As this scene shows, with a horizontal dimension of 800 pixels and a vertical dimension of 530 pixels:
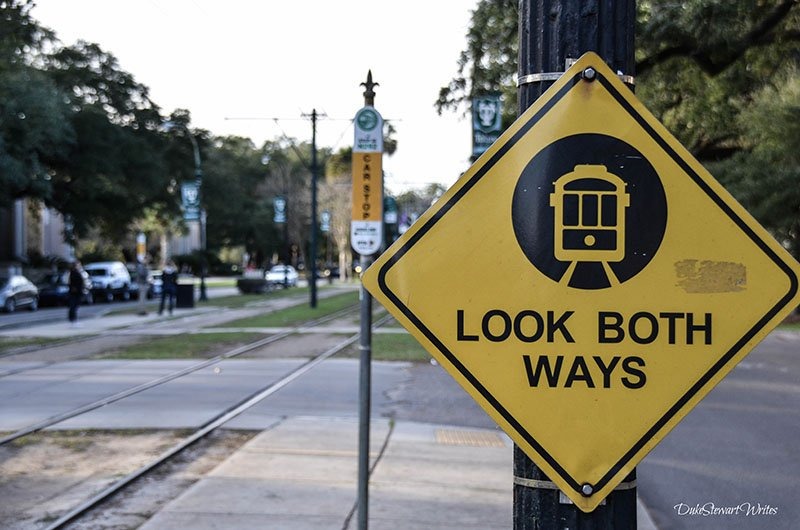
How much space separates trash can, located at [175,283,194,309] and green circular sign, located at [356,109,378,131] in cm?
3275

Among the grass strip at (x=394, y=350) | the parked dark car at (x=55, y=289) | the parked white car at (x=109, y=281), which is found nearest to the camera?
the grass strip at (x=394, y=350)

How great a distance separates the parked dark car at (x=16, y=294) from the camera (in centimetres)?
3706

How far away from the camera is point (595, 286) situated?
2564 millimetres

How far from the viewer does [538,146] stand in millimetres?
2596

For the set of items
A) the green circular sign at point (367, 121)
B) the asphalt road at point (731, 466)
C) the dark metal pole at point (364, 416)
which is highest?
the green circular sign at point (367, 121)

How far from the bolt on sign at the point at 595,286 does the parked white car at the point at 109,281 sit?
46237mm

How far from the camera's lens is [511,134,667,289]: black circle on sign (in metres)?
2.57

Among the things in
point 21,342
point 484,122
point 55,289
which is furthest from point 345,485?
point 55,289

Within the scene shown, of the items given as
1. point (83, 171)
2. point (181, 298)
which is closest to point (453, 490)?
point (181, 298)

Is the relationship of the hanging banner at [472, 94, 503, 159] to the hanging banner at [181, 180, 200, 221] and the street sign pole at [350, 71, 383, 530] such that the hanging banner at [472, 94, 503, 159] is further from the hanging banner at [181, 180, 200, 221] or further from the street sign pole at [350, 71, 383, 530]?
the hanging banner at [181, 180, 200, 221]

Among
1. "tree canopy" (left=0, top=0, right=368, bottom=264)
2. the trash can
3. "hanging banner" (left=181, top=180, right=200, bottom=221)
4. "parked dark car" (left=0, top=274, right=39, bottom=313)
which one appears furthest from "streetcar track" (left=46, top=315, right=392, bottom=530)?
"hanging banner" (left=181, top=180, right=200, bottom=221)

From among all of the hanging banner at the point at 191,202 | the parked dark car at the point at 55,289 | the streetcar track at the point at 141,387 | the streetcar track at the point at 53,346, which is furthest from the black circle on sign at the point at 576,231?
the parked dark car at the point at 55,289

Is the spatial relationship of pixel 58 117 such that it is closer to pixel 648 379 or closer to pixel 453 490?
pixel 453 490
